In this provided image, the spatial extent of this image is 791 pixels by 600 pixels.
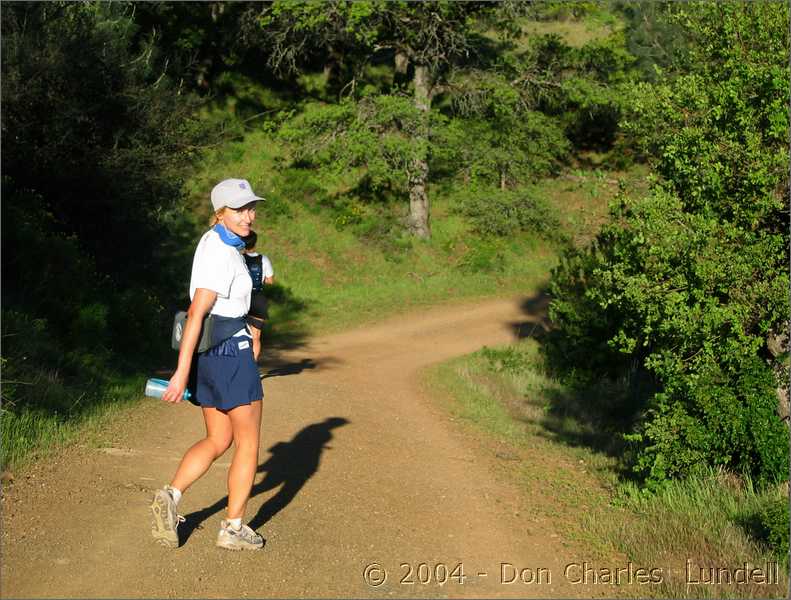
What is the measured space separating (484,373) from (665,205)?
786 cm

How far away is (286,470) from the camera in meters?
7.78

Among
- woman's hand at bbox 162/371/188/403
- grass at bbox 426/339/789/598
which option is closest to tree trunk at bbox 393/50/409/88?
grass at bbox 426/339/789/598

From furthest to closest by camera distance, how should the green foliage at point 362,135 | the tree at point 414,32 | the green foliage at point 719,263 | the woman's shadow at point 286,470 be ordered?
the green foliage at point 362,135 → the tree at point 414,32 → the green foliage at point 719,263 → the woman's shadow at point 286,470

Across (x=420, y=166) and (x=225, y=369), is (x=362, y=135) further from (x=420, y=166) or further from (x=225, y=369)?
(x=225, y=369)

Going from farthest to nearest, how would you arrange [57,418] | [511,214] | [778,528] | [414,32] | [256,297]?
1. [511,214]
2. [414,32]
3. [57,418]
4. [778,528]
5. [256,297]

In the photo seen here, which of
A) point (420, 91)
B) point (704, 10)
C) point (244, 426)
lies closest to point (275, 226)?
point (420, 91)

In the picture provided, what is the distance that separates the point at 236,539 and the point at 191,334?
48.3 inches

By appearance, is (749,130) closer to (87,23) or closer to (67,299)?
(67,299)

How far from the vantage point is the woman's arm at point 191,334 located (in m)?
5.25

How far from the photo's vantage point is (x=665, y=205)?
8070mm

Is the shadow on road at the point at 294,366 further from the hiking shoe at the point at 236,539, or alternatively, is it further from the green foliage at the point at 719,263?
the hiking shoe at the point at 236,539

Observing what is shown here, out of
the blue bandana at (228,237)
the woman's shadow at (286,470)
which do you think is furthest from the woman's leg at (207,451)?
the blue bandana at (228,237)

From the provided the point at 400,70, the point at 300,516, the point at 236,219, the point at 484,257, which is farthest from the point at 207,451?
the point at 400,70

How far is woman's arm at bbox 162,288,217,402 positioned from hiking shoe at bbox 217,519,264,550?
858mm
